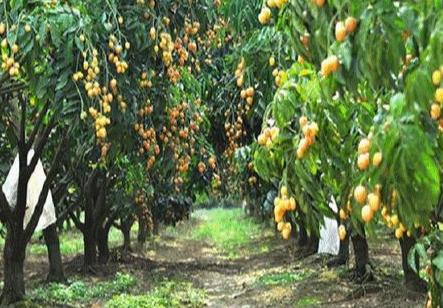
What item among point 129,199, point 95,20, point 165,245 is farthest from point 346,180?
point 165,245

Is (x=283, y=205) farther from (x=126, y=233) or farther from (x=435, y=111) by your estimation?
(x=126, y=233)

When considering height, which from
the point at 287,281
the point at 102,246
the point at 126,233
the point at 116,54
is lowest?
the point at 287,281

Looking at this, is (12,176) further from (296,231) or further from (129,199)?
(296,231)

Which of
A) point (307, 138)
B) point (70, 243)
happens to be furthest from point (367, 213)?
point (70, 243)

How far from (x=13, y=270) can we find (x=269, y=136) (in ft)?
20.9

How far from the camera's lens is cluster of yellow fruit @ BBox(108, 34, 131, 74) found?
397 cm

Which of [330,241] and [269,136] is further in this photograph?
[330,241]

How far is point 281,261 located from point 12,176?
8.25 metres

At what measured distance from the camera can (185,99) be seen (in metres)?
5.29

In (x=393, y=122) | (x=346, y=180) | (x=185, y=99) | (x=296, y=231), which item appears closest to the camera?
(x=393, y=122)

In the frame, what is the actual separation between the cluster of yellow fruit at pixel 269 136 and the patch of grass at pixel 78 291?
6667mm

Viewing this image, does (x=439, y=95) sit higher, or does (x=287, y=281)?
(x=439, y=95)

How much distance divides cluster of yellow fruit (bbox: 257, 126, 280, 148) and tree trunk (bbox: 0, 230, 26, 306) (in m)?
6.18

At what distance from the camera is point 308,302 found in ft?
29.0
